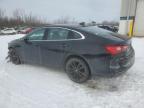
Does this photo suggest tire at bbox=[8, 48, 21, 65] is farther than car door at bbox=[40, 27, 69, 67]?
Yes

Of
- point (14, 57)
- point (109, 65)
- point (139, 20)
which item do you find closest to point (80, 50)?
point (109, 65)

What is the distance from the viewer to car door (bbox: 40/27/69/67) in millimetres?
4980

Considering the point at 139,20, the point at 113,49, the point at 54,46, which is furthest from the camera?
the point at 139,20

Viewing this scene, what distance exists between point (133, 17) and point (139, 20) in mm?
728

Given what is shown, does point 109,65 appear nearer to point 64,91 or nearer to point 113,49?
point 113,49

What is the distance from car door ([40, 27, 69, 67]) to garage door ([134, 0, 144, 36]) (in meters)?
16.0

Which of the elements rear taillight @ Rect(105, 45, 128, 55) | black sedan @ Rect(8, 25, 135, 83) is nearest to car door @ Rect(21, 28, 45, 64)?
black sedan @ Rect(8, 25, 135, 83)

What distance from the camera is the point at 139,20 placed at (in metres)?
19.2

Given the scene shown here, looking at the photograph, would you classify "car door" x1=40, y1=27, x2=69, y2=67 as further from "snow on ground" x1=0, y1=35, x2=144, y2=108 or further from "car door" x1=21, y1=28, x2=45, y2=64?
"snow on ground" x1=0, y1=35, x2=144, y2=108

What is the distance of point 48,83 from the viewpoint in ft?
15.8

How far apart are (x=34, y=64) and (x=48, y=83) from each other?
5.34 feet

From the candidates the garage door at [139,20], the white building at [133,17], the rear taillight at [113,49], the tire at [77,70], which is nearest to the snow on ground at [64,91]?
the tire at [77,70]

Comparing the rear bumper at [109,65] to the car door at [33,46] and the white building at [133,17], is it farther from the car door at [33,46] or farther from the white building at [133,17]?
the white building at [133,17]

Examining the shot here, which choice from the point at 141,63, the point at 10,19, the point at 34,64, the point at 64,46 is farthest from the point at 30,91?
the point at 10,19
